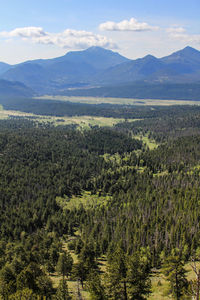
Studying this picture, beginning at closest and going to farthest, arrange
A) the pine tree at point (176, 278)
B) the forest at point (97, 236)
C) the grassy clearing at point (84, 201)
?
1. the pine tree at point (176, 278)
2. the forest at point (97, 236)
3. the grassy clearing at point (84, 201)

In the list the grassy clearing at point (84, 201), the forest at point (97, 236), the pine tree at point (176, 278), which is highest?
the pine tree at point (176, 278)

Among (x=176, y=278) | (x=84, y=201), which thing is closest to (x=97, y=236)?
(x=84, y=201)

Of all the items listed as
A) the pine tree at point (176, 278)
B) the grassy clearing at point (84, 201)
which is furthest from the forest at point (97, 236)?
the grassy clearing at point (84, 201)

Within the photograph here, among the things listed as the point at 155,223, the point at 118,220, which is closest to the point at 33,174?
the point at 118,220

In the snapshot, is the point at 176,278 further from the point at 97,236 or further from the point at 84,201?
the point at 84,201

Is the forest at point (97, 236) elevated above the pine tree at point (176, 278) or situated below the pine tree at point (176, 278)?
below

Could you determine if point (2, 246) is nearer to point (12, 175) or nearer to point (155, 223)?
point (155, 223)

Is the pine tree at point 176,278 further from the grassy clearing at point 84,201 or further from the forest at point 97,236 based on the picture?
the grassy clearing at point 84,201

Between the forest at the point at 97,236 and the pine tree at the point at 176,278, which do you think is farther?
the forest at the point at 97,236
